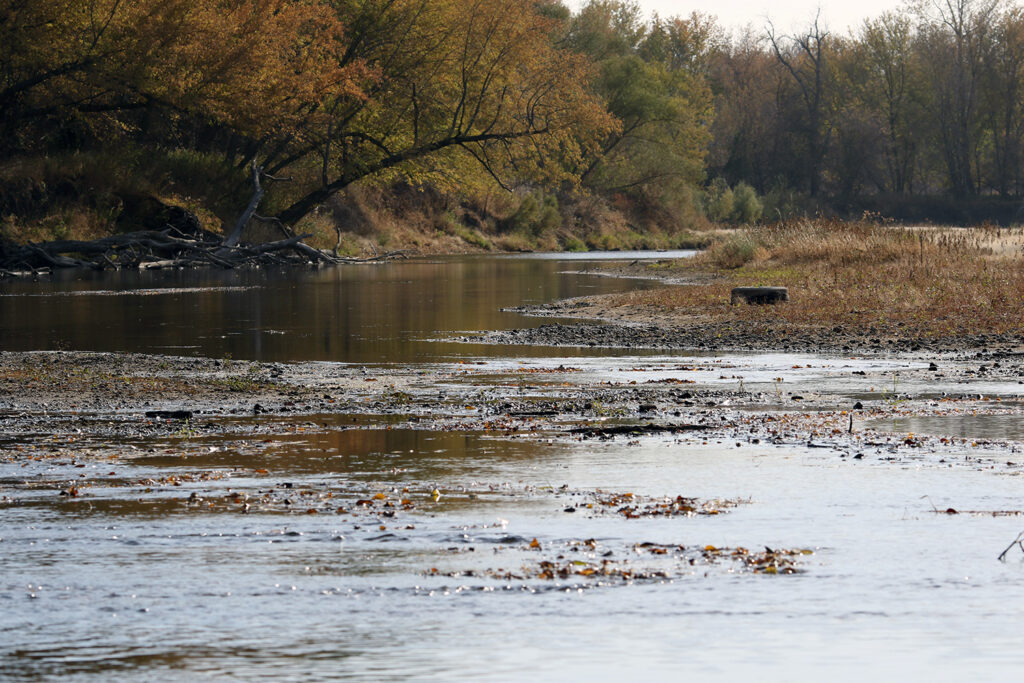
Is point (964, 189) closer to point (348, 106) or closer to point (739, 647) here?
point (348, 106)

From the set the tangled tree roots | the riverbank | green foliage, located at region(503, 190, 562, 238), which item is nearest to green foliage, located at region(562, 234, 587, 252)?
green foliage, located at region(503, 190, 562, 238)

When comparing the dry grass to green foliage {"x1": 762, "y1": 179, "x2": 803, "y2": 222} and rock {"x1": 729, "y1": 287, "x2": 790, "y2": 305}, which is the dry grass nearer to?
rock {"x1": 729, "y1": 287, "x2": 790, "y2": 305}

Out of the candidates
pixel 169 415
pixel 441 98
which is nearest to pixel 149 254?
pixel 441 98

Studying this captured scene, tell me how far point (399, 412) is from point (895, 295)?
15340 millimetres

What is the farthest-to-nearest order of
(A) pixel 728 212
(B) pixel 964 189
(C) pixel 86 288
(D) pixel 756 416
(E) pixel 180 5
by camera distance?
(B) pixel 964 189, (A) pixel 728 212, (E) pixel 180 5, (C) pixel 86 288, (D) pixel 756 416

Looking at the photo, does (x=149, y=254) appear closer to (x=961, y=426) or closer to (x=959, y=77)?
(x=961, y=426)

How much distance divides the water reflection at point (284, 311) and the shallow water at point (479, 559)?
27.3 feet

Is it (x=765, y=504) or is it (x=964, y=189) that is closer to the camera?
(x=765, y=504)

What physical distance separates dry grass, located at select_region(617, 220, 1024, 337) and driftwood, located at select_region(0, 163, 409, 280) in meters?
15.4

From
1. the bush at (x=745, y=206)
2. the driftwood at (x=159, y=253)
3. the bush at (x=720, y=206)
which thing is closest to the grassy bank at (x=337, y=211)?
the driftwood at (x=159, y=253)

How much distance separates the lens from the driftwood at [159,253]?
45.0m

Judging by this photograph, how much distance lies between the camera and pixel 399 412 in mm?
13906

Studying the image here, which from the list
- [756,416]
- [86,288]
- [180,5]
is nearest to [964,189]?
[180,5]

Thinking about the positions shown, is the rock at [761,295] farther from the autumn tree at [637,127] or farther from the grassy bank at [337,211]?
the autumn tree at [637,127]
